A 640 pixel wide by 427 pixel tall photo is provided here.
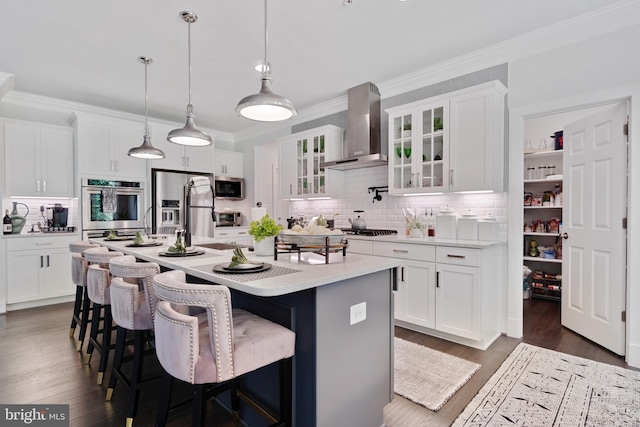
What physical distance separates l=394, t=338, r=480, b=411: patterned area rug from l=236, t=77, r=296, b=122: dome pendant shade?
2018mm

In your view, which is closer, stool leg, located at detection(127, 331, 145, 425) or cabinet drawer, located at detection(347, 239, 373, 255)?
stool leg, located at detection(127, 331, 145, 425)

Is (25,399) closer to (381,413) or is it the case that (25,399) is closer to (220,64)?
(381,413)

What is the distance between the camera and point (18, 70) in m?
3.70

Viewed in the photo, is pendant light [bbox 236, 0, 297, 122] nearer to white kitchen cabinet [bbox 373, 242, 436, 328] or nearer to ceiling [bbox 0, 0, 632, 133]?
ceiling [bbox 0, 0, 632, 133]

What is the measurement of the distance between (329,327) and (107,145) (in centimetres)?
490

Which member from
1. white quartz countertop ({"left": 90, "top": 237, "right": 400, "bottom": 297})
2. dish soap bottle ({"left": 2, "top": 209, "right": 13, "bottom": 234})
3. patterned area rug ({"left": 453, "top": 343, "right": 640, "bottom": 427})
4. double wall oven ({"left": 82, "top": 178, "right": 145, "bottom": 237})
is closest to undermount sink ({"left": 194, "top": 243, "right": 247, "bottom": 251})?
white quartz countertop ({"left": 90, "top": 237, "right": 400, "bottom": 297})

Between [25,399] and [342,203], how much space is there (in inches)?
149

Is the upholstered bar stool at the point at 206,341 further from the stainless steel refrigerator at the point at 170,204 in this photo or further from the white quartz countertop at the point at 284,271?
the stainless steel refrigerator at the point at 170,204

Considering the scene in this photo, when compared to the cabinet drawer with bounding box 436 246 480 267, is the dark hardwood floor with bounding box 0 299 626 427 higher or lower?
lower

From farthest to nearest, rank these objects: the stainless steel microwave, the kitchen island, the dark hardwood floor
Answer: the stainless steel microwave
the dark hardwood floor
the kitchen island

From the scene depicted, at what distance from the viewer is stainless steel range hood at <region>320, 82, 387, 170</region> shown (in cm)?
415

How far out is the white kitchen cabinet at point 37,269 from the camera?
4105 millimetres

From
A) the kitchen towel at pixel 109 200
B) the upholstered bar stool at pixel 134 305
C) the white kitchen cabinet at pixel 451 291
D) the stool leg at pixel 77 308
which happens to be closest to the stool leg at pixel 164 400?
the upholstered bar stool at pixel 134 305

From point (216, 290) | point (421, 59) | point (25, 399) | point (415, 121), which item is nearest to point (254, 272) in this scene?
point (216, 290)
